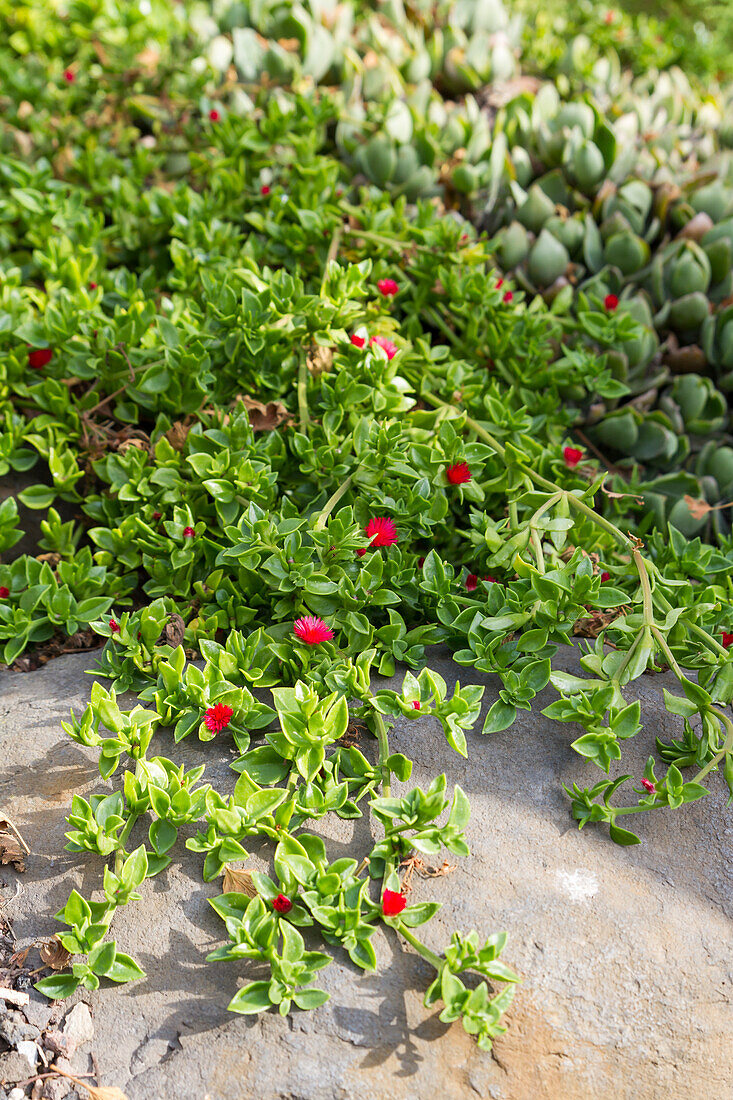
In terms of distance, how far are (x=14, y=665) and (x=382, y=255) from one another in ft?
5.18

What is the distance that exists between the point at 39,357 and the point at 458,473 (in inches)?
48.1

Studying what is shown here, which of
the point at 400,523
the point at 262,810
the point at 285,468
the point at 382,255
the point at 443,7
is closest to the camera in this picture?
the point at 262,810

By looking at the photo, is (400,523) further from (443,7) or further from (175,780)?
(443,7)

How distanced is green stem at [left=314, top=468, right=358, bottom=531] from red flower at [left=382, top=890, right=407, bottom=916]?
0.74 metres

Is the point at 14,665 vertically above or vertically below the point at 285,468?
below

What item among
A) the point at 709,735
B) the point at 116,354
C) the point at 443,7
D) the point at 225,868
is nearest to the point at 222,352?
the point at 116,354

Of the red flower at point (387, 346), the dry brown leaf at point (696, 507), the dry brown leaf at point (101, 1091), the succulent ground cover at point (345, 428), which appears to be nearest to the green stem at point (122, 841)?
the succulent ground cover at point (345, 428)

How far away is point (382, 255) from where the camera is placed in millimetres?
2475

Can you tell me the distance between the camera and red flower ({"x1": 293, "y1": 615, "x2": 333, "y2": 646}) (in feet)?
5.38

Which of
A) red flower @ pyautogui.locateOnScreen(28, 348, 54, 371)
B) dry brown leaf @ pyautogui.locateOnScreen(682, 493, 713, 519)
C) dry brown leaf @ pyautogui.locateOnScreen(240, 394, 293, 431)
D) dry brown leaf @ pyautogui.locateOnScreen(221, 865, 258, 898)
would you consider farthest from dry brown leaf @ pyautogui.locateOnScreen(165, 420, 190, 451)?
dry brown leaf @ pyautogui.locateOnScreen(682, 493, 713, 519)

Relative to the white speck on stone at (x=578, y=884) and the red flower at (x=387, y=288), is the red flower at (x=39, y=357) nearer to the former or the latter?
the red flower at (x=387, y=288)

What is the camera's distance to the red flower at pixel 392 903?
1332 millimetres

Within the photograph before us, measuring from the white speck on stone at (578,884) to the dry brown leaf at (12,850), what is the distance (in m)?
0.99

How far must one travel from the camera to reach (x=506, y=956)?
1.36m
